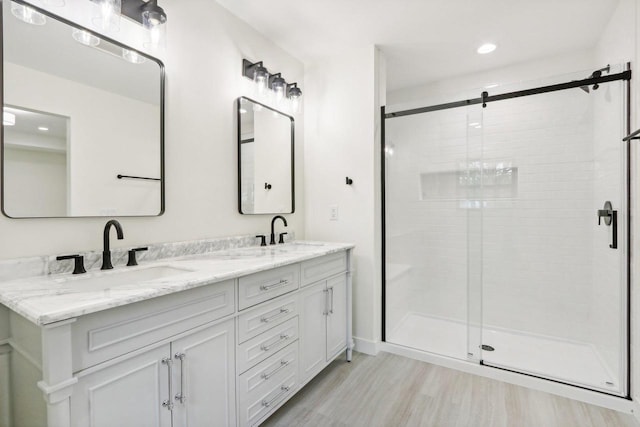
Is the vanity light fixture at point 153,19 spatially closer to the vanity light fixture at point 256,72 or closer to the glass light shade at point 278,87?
the vanity light fixture at point 256,72

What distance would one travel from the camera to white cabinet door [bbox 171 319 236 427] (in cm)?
118

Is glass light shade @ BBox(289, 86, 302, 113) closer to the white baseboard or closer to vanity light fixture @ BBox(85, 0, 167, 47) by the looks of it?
vanity light fixture @ BBox(85, 0, 167, 47)

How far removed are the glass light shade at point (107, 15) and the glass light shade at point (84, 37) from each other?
6 cm

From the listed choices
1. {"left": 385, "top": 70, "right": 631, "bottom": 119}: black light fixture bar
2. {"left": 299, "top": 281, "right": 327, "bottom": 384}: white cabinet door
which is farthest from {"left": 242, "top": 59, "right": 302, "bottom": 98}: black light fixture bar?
{"left": 299, "top": 281, "right": 327, "bottom": 384}: white cabinet door

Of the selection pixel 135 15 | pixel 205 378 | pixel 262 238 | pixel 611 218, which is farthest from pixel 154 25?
pixel 611 218

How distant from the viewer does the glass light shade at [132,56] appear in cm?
157

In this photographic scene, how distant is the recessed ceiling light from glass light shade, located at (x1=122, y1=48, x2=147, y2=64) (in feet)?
8.33

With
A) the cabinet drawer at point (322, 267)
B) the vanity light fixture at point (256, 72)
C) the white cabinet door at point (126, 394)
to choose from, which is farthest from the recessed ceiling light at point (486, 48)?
the white cabinet door at point (126, 394)

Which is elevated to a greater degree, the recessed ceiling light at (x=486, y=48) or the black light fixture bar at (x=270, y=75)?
the recessed ceiling light at (x=486, y=48)

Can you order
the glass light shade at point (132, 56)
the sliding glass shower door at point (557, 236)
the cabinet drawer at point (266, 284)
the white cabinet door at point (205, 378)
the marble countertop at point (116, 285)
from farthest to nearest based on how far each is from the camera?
the sliding glass shower door at point (557, 236) < the glass light shade at point (132, 56) < the cabinet drawer at point (266, 284) < the white cabinet door at point (205, 378) < the marble countertop at point (116, 285)

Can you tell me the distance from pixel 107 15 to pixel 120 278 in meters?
1.19

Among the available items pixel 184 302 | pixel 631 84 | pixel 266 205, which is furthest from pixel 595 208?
pixel 184 302

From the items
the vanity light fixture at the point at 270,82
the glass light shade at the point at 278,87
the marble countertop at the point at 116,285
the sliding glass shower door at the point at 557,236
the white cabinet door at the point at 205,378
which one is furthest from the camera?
the glass light shade at the point at 278,87

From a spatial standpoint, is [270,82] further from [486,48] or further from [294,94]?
[486,48]
